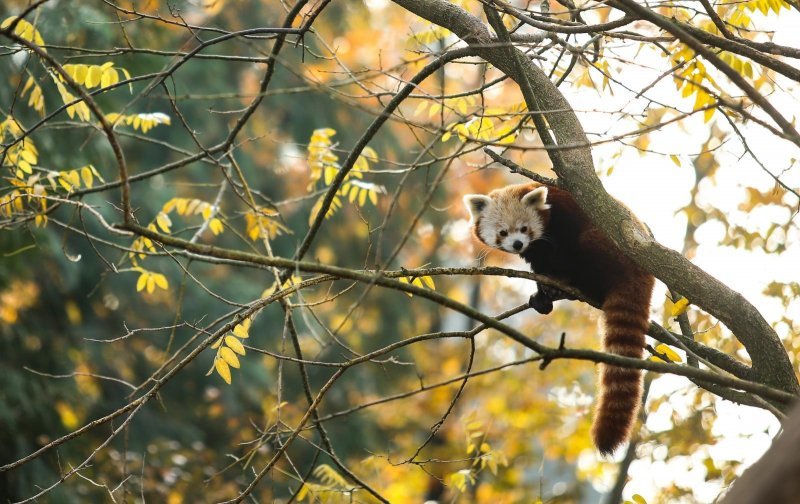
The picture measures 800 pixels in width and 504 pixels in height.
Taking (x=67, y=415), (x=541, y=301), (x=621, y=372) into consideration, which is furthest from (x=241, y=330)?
(x=67, y=415)

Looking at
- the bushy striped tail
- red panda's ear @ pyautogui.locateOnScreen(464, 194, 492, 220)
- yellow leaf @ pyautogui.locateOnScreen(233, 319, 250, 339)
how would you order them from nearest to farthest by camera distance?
yellow leaf @ pyautogui.locateOnScreen(233, 319, 250, 339)
the bushy striped tail
red panda's ear @ pyautogui.locateOnScreen(464, 194, 492, 220)

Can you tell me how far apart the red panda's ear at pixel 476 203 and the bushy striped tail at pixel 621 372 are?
5.10ft

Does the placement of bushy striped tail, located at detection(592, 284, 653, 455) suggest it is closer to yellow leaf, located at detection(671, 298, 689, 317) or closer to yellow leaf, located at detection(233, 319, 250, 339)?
yellow leaf, located at detection(671, 298, 689, 317)

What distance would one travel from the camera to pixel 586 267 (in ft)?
12.9

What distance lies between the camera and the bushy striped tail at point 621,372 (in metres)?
3.31

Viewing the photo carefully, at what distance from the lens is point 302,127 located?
484 inches

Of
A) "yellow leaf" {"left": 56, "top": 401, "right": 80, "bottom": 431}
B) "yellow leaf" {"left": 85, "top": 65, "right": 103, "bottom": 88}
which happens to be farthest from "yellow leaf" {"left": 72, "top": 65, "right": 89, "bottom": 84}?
"yellow leaf" {"left": 56, "top": 401, "right": 80, "bottom": 431}

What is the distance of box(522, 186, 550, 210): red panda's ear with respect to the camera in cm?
457

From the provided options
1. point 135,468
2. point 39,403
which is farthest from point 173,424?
point 39,403

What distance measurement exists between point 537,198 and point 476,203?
63cm

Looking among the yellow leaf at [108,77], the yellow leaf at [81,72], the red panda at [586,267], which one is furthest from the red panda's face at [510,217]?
the yellow leaf at [81,72]

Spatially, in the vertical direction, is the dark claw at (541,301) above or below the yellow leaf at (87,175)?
above

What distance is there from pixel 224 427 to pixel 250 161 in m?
3.84

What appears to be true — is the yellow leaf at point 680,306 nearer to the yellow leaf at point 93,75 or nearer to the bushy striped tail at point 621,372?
the bushy striped tail at point 621,372
